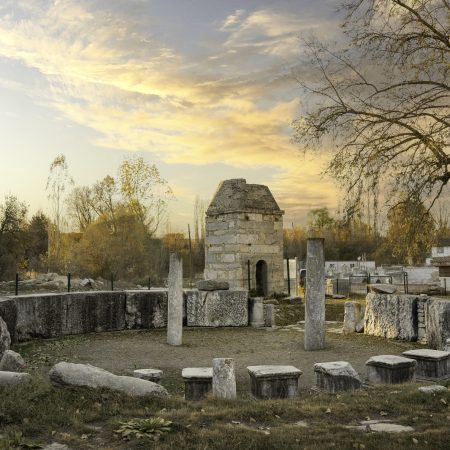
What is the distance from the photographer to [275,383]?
310 inches

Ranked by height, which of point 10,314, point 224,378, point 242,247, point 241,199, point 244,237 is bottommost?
point 224,378

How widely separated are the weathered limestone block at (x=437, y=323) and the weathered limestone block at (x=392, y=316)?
1.97 ft

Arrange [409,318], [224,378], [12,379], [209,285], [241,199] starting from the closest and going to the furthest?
1. [12,379]
2. [224,378]
3. [409,318]
4. [209,285]
5. [241,199]

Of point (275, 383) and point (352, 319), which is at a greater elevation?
point (352, 319)

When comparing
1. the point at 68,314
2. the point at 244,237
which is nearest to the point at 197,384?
the point at 68,314

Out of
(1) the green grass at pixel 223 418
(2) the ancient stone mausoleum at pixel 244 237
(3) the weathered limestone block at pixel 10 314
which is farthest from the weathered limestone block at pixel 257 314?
(1) the green grass at pixel 223 418

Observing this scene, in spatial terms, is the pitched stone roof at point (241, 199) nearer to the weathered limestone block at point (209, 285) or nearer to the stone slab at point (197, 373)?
the weathered limestone block at point (209, 285)

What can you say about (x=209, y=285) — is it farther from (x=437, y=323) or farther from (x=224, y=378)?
(x=224, y=378)

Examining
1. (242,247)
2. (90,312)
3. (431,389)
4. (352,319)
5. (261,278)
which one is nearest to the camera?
(431,389)

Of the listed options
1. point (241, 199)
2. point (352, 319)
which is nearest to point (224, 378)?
point (352, 319)

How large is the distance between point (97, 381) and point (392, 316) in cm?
869

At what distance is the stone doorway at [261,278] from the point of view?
2205 cm

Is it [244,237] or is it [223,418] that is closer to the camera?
[223,418]

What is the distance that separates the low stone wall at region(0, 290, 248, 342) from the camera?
42.2 feet
